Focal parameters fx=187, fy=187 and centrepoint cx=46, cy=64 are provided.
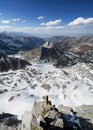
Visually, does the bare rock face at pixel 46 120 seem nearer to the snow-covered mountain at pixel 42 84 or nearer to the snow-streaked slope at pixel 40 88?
the snow-covered mountain at pixel 42 84

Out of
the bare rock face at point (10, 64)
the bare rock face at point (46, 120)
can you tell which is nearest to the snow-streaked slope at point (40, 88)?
the bare rock face at point (10, 64)

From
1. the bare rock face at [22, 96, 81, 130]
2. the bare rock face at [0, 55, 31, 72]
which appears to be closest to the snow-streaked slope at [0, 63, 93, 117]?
the bare rock face at [0, 55, 31, 72]

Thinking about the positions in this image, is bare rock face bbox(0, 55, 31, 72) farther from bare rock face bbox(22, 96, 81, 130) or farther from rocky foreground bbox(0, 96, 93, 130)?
bare rock face bbox(22, 96, 81, 130)

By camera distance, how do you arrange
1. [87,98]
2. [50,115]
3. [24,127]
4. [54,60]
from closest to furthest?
1. [24,127]
2. [50,115]
3. [87,98]
4. [54,60]

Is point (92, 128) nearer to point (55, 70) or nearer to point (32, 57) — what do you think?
point (55, 70)

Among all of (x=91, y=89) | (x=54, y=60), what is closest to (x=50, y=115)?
(x=91, y=89)

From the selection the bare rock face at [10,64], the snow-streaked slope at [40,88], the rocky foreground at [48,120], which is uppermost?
the rocky foreground at [48,120]

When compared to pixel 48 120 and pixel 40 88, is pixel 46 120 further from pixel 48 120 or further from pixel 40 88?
pixel 40 88

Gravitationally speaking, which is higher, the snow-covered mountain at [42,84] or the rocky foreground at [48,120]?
the rocky foreground at [48,120]
